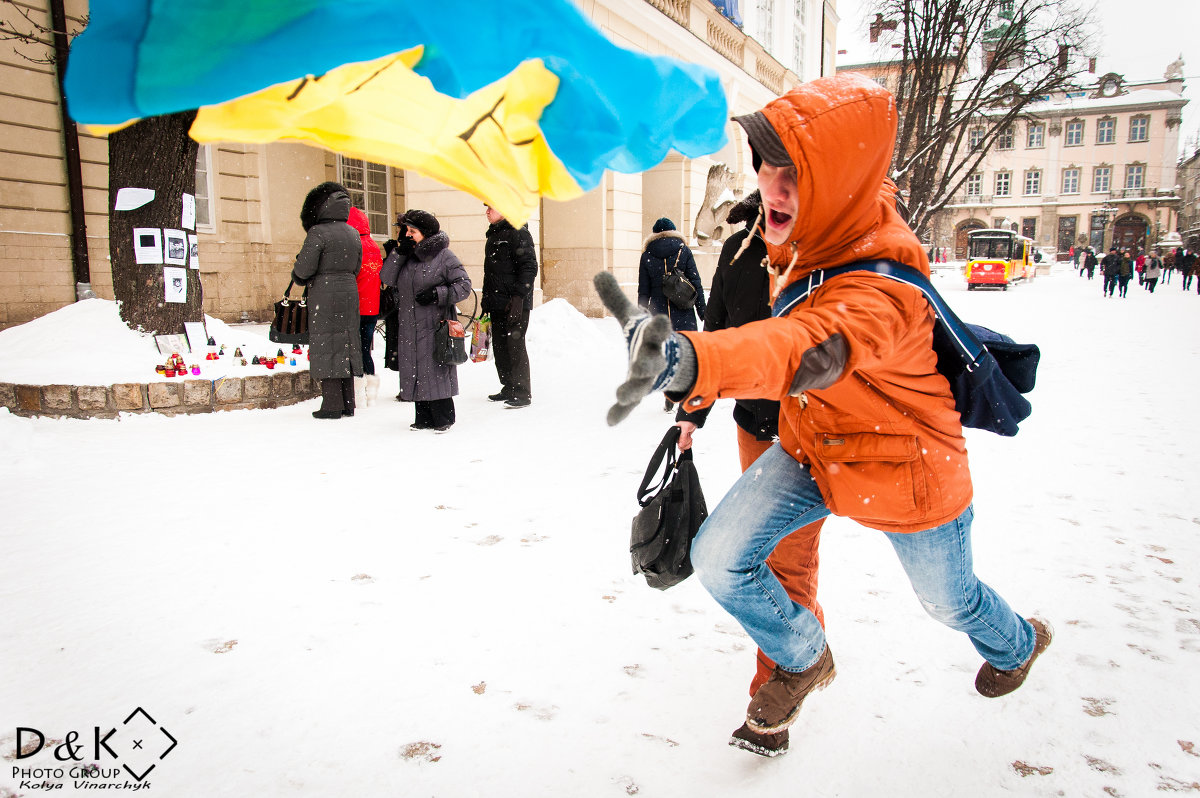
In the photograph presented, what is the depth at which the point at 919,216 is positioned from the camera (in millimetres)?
19781

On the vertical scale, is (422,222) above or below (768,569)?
above

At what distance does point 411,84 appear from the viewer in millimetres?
2219

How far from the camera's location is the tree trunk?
22.8ft

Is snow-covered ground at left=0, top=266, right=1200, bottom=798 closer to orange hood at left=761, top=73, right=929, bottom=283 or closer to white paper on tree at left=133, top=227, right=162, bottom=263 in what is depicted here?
orange hood at left=761, top=73, right=929, bottom=283

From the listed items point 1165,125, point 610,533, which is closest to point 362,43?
point 610,533

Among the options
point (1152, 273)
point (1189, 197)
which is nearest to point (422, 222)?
point (1152, 273)

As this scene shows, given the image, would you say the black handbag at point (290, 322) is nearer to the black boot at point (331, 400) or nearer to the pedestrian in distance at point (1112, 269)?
the black boot at point (331, 400)

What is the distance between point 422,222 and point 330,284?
43.9 inches

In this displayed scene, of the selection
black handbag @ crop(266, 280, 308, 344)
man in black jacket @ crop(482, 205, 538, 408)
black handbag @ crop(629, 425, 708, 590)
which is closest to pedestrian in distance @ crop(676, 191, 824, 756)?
black handbag @ crop(629, 425, 708, 590)

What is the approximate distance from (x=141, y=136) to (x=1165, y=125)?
94.5 metres

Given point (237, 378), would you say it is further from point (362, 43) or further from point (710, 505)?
point (362, 43)

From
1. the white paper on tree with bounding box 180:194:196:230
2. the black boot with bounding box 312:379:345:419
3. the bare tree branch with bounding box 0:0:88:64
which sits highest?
the bare tree branch with bounding box 0:0:88:64

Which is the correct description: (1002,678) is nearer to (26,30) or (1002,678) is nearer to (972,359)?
(972,359)

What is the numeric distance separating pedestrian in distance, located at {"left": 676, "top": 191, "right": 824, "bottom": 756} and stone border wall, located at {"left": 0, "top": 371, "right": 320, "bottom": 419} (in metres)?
5.26
